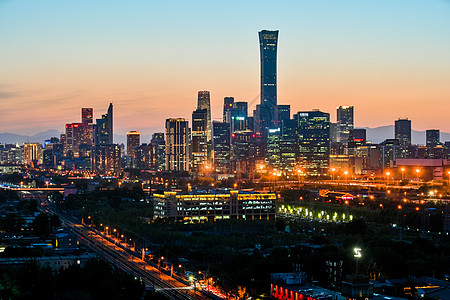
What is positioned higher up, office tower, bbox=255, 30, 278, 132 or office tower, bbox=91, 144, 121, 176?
office tower, bbox=255, 30, 278, 132

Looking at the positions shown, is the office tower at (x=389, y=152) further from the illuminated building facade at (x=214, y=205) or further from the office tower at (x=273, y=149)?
the illuminated building facade at (x=214, y=205)

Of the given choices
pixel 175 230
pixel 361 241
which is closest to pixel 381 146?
pixel 175 230

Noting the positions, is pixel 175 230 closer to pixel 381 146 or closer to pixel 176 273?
pixel 176 273

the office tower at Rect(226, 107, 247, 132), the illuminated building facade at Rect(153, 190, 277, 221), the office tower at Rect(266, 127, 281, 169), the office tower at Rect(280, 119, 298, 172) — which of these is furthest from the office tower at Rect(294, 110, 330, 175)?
the illuminated building facade at Rect(153, 190, 277, 221)

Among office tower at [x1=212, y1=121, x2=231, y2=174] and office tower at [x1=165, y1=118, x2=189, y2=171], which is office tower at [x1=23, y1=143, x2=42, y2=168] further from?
office tower at [x1=212, y1=121, x2=231, y2=174]

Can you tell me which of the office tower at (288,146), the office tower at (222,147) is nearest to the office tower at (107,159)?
the office tower at (222,147)

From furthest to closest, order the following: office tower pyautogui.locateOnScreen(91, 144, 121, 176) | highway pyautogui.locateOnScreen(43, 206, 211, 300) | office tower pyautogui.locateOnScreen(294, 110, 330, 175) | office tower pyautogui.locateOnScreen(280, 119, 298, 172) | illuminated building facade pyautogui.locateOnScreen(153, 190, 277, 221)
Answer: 1. office tower pyautogui.locateOnScreen(91, 144, 121, 176)
2. office tower pyautogui.locateOnScreen(280, 119, 298, 172)
3. office tower pyautogui.locateOnScreen(294, 110, 330, 175)
4. illuminated building facade pyautogui.locateOnScreen(153, 190, 277, 221)
5. highway pyautogui.locateOnScreen(43, 206, 211, 300)

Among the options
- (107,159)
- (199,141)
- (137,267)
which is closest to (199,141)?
(199,141)
